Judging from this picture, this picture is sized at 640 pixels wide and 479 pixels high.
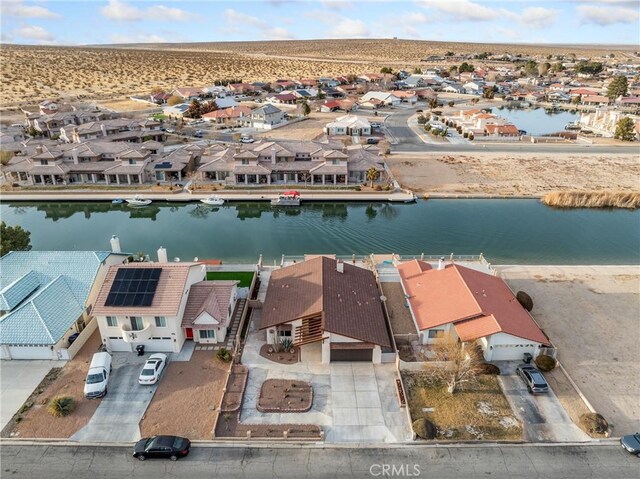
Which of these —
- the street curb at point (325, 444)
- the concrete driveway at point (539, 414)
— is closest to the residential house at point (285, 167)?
the concrete driveway at point (539, 414)

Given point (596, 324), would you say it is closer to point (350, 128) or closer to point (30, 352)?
point (30, 352)

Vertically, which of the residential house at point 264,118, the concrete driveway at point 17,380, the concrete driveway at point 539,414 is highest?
the residential house at point 264,118

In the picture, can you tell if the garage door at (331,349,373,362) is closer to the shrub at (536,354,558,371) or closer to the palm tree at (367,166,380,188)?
the shrub at (536,354,558,371)

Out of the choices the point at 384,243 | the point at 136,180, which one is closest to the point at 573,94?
the point at 384,243

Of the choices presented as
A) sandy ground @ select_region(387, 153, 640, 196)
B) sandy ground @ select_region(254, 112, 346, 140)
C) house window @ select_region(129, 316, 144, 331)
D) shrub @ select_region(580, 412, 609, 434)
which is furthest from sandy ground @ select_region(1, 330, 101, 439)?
sandy ground @ select_region(254, 112, 346, 140)

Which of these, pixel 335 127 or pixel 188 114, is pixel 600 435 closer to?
pixel 335 127

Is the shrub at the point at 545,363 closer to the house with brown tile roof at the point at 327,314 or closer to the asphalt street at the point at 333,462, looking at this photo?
the asphalt street at the point at 333,462

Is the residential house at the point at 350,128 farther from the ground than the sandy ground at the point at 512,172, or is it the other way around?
the residential house at the point at 350,128
